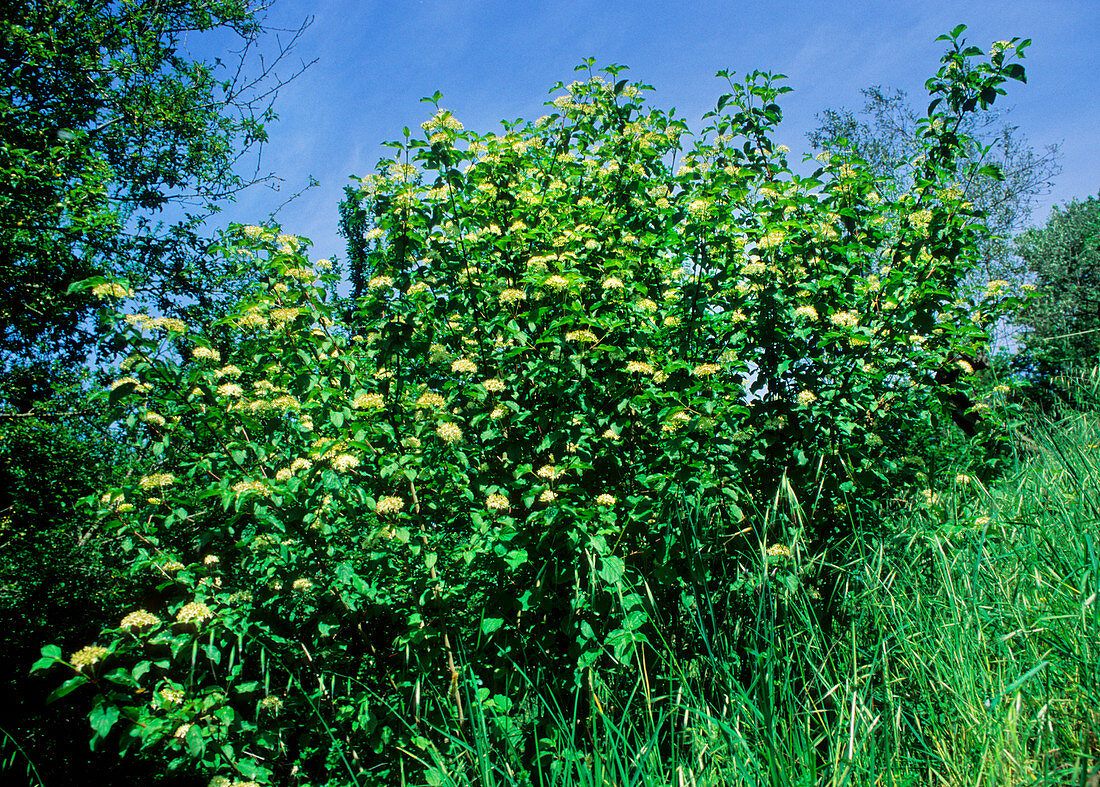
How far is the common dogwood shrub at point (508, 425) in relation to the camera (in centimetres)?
206

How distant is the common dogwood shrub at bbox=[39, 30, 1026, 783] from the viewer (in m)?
2.06

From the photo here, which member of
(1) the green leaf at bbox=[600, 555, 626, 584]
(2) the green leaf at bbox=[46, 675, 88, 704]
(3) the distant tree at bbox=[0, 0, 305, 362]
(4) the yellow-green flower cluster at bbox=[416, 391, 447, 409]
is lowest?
(1) the green leaf at bbox=[600, 555, 626, 584]

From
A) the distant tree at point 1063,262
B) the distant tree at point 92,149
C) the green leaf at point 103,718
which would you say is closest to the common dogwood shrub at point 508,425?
the green leaf at point 103,718

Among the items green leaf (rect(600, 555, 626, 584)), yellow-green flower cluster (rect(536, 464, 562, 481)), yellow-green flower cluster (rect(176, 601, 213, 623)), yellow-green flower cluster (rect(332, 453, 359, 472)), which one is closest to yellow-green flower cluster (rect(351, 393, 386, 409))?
yellow-green flower cluster (rect(332, 453, 359, 472))

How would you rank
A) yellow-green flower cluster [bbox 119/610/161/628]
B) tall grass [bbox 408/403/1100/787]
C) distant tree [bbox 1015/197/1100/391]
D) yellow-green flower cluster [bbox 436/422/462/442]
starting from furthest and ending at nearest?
distant tree [bbox 1015/197/1100/391], yellow-green flower cluster [bbox 436/422/462/442], yellow-green flower cluster [bbox 119/610/161/628], tall grass [bbox 408/403/1100/787]

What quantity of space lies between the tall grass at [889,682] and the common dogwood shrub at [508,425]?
150mm

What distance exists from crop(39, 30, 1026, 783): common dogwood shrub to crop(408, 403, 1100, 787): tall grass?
0.49 ft

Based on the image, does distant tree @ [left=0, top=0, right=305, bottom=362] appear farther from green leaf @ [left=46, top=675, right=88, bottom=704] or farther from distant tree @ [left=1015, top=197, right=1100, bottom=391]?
distant tree @ [left=1015, top=197, right=1100, bottom=391]

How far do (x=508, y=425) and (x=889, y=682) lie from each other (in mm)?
1573

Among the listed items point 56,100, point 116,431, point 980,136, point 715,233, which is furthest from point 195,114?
point 980,136

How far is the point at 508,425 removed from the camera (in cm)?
236

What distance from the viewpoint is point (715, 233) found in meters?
2.36

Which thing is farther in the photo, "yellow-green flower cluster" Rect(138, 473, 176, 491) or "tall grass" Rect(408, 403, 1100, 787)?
"yellow-green flower cluster" Rect(138, 473, 176, 491)

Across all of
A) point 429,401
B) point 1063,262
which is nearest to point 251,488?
point 429,401
